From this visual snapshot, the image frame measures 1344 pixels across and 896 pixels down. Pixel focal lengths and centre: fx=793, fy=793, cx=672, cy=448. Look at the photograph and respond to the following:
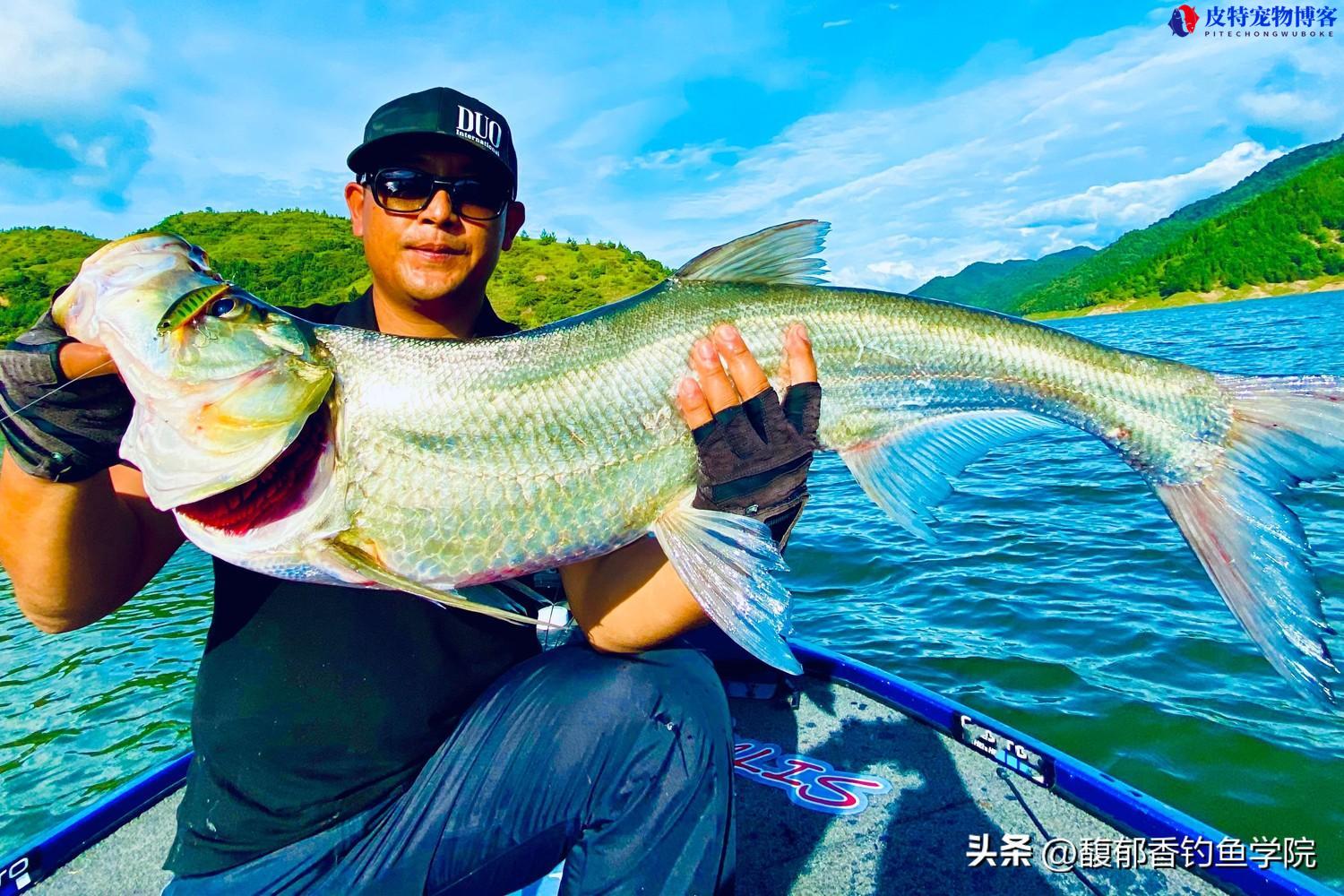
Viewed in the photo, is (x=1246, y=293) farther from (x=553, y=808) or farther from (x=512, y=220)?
(x=553, y=808)

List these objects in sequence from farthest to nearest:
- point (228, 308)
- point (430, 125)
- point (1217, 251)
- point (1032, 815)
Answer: point (1217, 251) < point (1032, 815) < point (430, 125) < point (228, 308)

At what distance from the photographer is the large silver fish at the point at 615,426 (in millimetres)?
2207

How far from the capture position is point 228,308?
7.36 ft

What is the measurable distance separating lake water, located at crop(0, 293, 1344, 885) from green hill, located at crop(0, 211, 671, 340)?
111 ft

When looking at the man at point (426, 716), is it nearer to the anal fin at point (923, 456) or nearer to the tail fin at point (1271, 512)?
the anal fin at point (923, 456)

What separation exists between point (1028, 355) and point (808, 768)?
2753mm

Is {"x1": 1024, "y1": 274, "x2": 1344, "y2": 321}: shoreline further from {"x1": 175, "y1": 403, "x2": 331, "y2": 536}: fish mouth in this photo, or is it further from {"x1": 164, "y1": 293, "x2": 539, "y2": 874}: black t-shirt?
{"x1": 175, "y1": 403, "x2": 331, "y2": 536}: fish mouth

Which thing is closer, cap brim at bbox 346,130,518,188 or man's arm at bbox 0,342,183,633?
man's arm at bbox 0,342,183,633

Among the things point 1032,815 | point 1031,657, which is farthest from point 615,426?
point 1031,657

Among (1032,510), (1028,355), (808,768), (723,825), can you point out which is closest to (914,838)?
(808,768)

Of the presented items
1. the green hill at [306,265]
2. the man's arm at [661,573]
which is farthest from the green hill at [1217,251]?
the man's arm at [661,573]

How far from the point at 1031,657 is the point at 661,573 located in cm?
579

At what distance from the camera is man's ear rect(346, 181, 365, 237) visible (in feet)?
10.8

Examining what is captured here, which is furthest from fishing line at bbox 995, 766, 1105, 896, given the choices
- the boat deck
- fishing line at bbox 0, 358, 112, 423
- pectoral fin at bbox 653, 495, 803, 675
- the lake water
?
fishing line at bbox 0, 358, 112, 423
